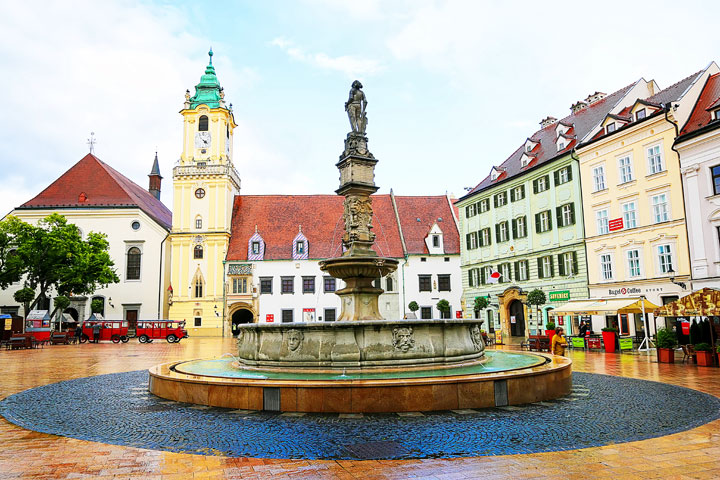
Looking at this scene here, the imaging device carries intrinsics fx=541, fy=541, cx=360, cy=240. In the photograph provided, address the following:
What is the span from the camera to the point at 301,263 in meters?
48.7

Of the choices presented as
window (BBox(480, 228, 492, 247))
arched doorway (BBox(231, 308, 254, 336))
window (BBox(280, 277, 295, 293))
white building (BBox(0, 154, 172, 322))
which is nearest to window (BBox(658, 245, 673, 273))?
window (BBox(480, 228, 492, 247))

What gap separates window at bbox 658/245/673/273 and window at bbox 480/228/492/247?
46.3 feet

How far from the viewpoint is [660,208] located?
2658 centimetres

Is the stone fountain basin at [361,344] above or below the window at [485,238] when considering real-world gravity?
below

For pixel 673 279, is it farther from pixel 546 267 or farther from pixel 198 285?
pixel 198 285

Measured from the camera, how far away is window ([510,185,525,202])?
36500 mm

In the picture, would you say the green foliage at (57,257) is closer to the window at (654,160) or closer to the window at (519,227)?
the window at (519,227)

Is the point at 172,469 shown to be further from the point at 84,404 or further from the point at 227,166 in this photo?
the point at 227,166

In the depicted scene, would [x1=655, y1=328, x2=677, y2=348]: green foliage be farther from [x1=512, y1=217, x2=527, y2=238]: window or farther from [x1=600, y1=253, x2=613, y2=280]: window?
[x1=512, y1=217, x2=527, y2=238]: window

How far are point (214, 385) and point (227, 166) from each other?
44.2 meters

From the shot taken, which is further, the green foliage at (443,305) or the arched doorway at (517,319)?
the green foliage at (443,305)

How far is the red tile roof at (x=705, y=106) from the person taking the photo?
995 inches

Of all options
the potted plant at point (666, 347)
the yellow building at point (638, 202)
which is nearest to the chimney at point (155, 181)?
the yellow building at point (638, 202)

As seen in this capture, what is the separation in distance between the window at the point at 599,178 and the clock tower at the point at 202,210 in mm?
31750
